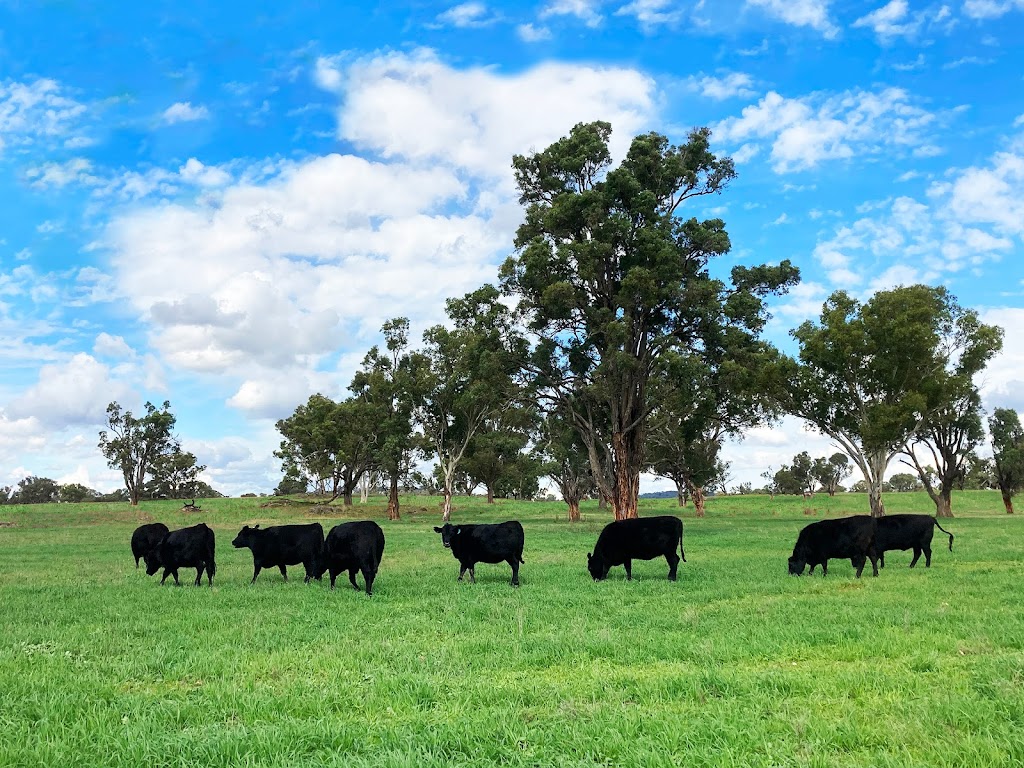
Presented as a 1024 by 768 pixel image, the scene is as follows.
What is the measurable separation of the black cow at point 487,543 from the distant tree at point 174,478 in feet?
267

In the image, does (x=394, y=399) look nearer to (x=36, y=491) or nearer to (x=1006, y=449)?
(x=1006, y=449)

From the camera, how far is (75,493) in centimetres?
11244

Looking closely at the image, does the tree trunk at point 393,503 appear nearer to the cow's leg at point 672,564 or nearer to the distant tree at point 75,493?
the cow's leg at point 672,564

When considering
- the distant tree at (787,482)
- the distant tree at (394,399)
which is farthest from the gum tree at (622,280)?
the distant tree at (787,482)

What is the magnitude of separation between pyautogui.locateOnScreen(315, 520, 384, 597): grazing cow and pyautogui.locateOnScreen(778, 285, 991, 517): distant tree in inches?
1233

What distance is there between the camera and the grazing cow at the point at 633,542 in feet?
52.4

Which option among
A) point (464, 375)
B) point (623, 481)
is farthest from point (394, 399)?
point (623, 481)

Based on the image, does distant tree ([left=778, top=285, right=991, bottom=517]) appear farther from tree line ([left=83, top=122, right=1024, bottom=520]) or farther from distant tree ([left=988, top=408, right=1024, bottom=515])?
distant tree ([left=988, top=408, right=1024, bottom=515])

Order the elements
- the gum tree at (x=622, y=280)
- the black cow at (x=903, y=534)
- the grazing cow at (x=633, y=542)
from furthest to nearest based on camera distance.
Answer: the gum tree at (x=622, y=280) → the black cow at (x=903, y=534) → the grazing cow at (x=633, y=542)

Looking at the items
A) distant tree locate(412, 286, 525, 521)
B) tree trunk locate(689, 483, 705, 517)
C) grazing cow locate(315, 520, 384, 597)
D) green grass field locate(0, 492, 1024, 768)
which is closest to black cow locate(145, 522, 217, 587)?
green grass field locate(0, 492, 1024, 768)

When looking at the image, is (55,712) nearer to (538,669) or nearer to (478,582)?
(538,669)

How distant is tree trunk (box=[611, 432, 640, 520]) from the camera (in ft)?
120

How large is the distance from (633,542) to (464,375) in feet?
112

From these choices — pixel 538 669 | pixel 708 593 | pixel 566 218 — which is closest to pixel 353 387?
pixel 566 218
